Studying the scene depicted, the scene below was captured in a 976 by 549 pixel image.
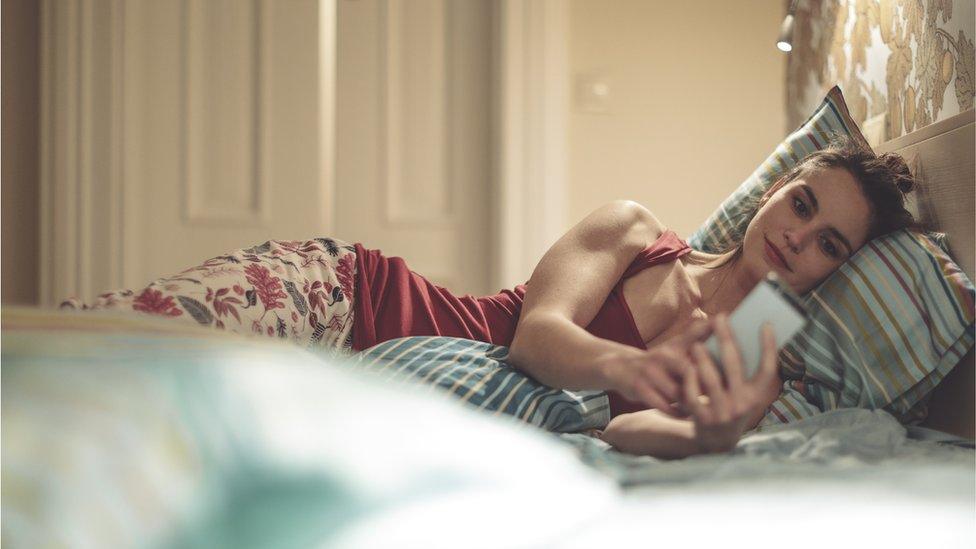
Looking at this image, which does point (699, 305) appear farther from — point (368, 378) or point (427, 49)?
point (427, 49)

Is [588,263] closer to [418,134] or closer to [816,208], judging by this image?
[816,208]

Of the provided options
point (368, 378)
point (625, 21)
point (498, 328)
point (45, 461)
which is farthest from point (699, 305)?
point (625, 21)

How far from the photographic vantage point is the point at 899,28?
1.39 m

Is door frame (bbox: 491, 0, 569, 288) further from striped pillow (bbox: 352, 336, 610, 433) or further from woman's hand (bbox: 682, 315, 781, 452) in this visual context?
woman's hand (bbox: 682, 315, 781, 452)

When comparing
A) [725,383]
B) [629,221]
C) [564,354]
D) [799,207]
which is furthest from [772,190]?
[725,383]

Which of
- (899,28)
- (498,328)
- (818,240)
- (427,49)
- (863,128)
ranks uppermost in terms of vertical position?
(427,49)

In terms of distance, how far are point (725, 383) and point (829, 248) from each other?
0.53 m

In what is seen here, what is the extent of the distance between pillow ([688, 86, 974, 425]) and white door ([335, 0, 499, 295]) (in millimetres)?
1432

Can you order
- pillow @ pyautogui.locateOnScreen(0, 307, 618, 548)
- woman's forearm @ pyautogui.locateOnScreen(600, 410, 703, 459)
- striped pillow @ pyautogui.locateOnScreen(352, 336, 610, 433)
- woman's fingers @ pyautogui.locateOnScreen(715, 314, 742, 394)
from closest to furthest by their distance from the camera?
pillow @ pyautogui.locateOnScreen(0, 307, 618, 548) < woman's fingers @ pyautogui.locateOnScreen(715, 314, 742, 394) < woman's forearm @ pyautogui.locateOnScreen(600, 410, 703, 459) < striped pillow @ pyautogui.locateOnScreen(352, 336, 610, 433)

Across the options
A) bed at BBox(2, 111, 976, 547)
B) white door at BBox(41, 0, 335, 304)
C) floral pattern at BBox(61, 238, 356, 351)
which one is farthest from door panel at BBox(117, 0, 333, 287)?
bed at BBox(2, 111, 976, 547)

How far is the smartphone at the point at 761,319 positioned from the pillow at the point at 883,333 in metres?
0.39

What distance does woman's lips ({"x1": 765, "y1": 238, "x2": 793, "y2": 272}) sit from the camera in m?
1.16

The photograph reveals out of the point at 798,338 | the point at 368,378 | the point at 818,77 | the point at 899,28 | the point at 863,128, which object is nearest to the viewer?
the point at 368,378

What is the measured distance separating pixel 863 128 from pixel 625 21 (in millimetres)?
1054
